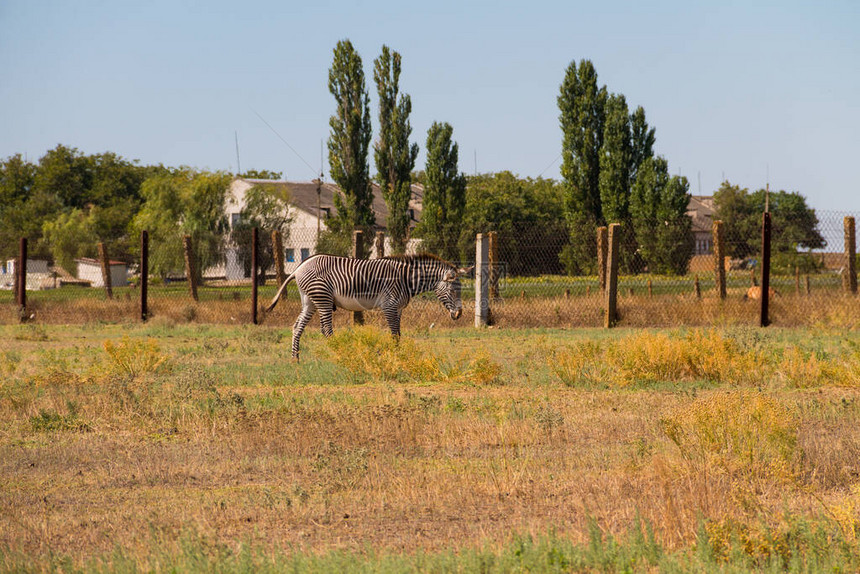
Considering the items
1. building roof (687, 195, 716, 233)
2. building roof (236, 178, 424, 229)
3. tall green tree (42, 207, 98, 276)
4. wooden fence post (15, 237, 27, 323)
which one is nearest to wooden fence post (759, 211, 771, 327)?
wooden fence post (15, 237, 27, 323)

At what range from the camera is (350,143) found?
54.9 metres

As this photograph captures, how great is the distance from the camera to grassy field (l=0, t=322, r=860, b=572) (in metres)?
4.75

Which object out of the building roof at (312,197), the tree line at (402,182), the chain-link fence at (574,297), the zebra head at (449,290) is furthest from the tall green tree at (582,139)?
the zebra head at (449,290)

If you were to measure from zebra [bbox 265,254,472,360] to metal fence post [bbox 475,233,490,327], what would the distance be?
126 inches

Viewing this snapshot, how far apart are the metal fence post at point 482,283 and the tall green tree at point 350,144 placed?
34.4 m

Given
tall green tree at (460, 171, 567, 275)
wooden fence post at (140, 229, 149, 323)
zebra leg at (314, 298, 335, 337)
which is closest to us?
zebra leg at (314, 298, 335, 337)

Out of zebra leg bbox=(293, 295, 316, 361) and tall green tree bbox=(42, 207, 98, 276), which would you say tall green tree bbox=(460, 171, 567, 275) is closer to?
tall green tree bbox=(42, 207, 98, 276)

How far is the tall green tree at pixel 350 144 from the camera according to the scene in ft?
178

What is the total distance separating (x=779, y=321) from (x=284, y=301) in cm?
943

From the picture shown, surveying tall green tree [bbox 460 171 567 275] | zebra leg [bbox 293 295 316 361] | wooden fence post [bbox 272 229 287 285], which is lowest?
zebra leg [bbox 293 295 316 361]

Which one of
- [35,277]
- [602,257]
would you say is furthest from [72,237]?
[602,257]

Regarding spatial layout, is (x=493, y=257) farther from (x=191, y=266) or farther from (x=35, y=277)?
(x=35, y=277)

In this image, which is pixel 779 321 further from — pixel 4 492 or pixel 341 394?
pixel 4 492

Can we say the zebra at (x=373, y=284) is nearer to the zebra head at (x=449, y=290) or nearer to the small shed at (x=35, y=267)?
the zebra head at (x=449, y=290)
